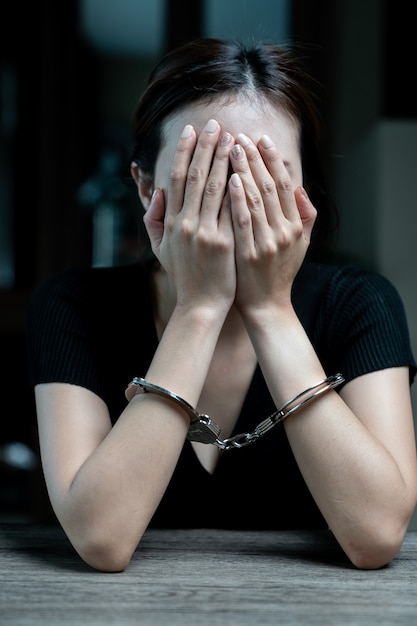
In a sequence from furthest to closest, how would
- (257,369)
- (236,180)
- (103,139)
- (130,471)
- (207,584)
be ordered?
(103,139)
(257,369)
(236,180)
(130,471)
(207,584)

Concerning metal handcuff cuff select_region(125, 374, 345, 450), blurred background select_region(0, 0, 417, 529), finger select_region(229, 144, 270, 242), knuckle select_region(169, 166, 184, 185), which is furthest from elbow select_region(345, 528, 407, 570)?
blurred background select_region(0, 0, 417, 529)

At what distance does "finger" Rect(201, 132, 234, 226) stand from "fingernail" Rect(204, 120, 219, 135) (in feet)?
0.04

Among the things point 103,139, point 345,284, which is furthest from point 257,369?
point 103,139

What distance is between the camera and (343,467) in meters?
0.79

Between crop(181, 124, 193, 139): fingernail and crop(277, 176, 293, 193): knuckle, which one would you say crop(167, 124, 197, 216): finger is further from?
crop(277, 176, 293, 193): knuckle

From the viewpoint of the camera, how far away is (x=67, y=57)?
2.79 m

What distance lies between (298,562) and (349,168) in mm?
1896

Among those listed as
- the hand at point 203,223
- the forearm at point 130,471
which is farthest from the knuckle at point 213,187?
the forearm at point 130,471

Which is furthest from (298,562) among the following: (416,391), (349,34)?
(349,34)

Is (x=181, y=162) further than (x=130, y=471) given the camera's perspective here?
Yes

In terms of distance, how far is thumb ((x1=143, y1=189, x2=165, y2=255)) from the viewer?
3.13 feet

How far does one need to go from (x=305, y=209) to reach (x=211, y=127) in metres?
0.16

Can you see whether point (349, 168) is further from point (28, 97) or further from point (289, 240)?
point (289, 240)

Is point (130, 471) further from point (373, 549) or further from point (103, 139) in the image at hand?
point (103, 139)
